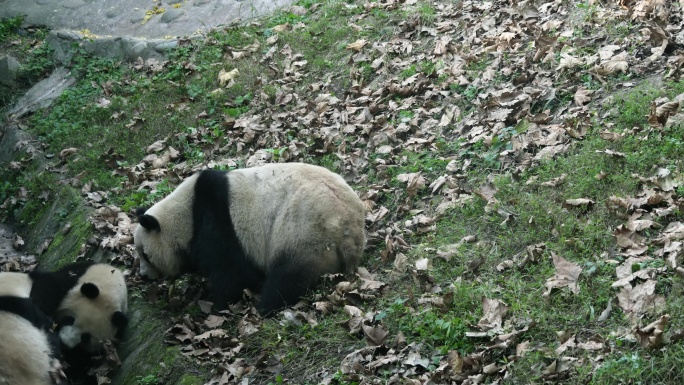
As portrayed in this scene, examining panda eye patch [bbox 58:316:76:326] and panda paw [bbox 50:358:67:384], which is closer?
panda paw [bbox 50:358:67:384]

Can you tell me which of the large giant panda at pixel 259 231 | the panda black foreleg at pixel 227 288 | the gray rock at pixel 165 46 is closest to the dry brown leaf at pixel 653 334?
the large giant panda at pixel 259 231

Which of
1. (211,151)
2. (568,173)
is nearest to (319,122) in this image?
(211,151)

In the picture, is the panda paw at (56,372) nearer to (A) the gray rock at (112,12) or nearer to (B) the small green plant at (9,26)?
(A) the gray rock at (112,12)

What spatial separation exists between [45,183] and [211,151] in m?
2.87

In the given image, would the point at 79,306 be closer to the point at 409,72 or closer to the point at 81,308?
the point at 81,308

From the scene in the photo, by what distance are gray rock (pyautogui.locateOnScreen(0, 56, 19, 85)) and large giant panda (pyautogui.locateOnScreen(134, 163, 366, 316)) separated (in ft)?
27.6

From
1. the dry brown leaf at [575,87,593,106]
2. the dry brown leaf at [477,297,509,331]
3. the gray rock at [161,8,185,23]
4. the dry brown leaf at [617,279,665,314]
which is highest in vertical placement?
the gray rock at [161,8,185,23]

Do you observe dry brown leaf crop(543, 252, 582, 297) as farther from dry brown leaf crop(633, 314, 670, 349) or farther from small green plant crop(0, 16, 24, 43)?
small green plant crop(0, 16, 24, 43)

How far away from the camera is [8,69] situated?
14.6 m

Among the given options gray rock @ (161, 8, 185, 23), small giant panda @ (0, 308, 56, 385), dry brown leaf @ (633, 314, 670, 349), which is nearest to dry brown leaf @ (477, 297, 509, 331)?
dry brown leaf @ (633, 314, 670, 349)

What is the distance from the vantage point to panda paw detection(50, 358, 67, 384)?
6234 millimetres

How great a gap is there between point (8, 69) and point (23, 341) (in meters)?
10.2

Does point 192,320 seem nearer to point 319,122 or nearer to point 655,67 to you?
point 319,122

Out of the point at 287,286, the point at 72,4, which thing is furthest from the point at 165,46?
the point at 287,286
